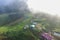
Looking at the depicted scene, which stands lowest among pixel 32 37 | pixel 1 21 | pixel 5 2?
pixel 32 37

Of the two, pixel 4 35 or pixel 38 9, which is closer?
pixel 4 35

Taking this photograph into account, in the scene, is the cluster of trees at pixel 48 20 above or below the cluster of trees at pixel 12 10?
below

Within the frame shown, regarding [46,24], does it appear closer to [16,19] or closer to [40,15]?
[40,15]

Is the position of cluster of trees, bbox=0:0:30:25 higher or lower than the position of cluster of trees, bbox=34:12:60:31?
higher

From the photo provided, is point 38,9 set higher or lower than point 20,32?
higher

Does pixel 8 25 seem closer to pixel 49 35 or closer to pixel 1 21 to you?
pixel 1 21

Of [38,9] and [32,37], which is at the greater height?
[38,9]

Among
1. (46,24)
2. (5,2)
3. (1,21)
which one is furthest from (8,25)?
(46,24)

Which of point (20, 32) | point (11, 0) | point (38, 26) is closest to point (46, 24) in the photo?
point (38, 26)
